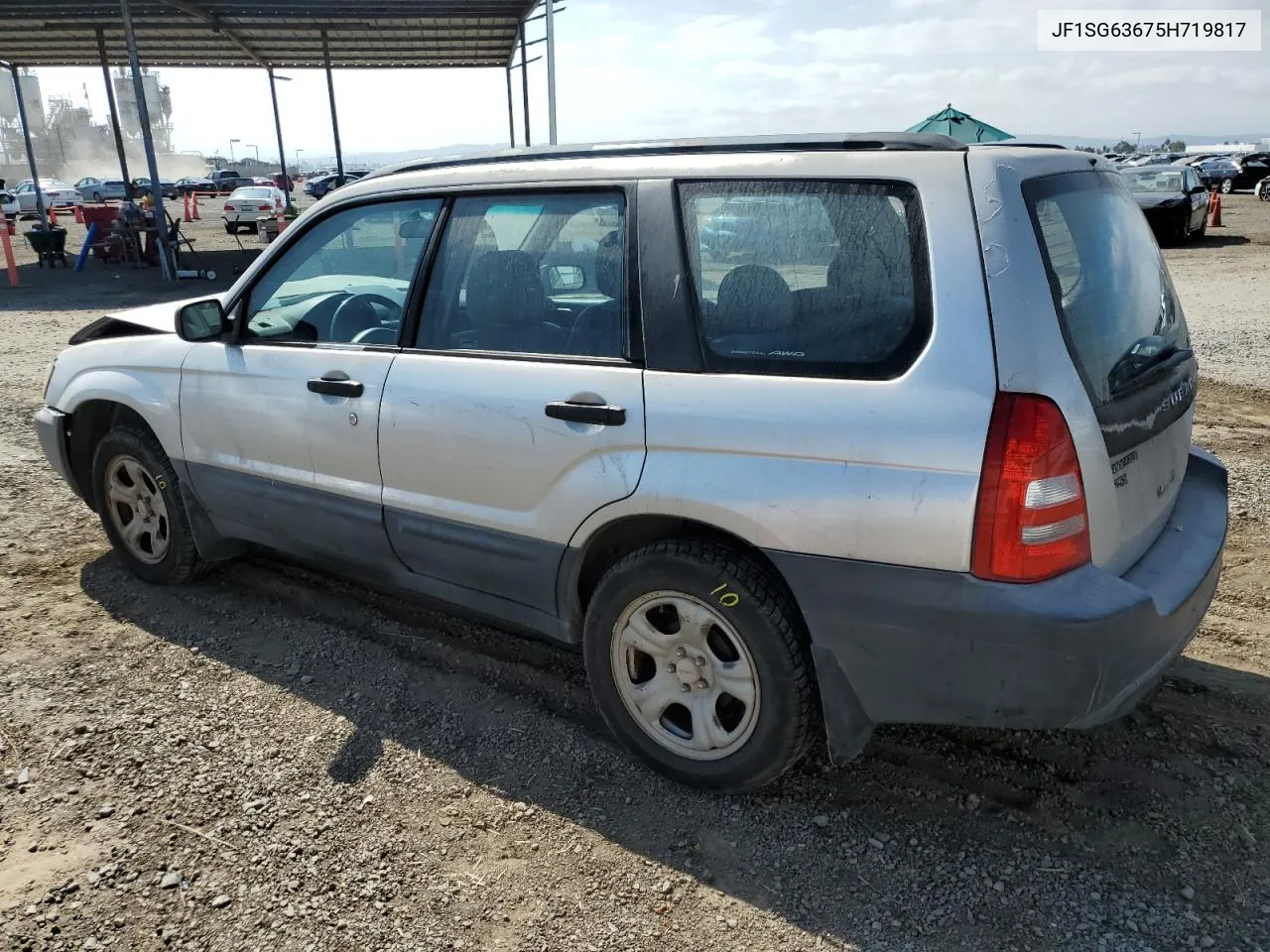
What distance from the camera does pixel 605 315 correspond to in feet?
9.34

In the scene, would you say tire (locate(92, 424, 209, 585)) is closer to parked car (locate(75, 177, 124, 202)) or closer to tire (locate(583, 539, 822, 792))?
tire (locate(583, 539, 822, 792))

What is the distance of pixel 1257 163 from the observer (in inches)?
1435

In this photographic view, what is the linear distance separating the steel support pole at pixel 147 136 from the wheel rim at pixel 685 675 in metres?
Answer: 15.5

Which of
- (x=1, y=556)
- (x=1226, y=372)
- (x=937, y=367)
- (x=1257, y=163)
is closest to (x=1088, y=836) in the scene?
(x=937, y=367)

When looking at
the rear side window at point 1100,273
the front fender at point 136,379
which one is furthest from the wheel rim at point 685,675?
the front fender at point 136,379

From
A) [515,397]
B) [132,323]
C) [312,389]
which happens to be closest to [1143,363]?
[515,397]

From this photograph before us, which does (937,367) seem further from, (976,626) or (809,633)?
(809,633)

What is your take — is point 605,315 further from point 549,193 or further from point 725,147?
point 725,147

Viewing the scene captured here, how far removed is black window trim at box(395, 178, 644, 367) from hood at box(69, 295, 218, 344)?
1.47 metres

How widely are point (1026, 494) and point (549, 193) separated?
1.76 metres

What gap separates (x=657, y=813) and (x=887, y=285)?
1673 mm

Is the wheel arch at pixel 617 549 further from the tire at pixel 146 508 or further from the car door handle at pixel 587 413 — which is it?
the tire at pixel 146 508

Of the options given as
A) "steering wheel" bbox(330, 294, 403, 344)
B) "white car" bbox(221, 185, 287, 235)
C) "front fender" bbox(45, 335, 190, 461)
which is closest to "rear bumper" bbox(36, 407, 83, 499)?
"front fender" bbox(45, 335, 190, 461)

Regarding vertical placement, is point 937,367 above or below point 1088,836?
above
